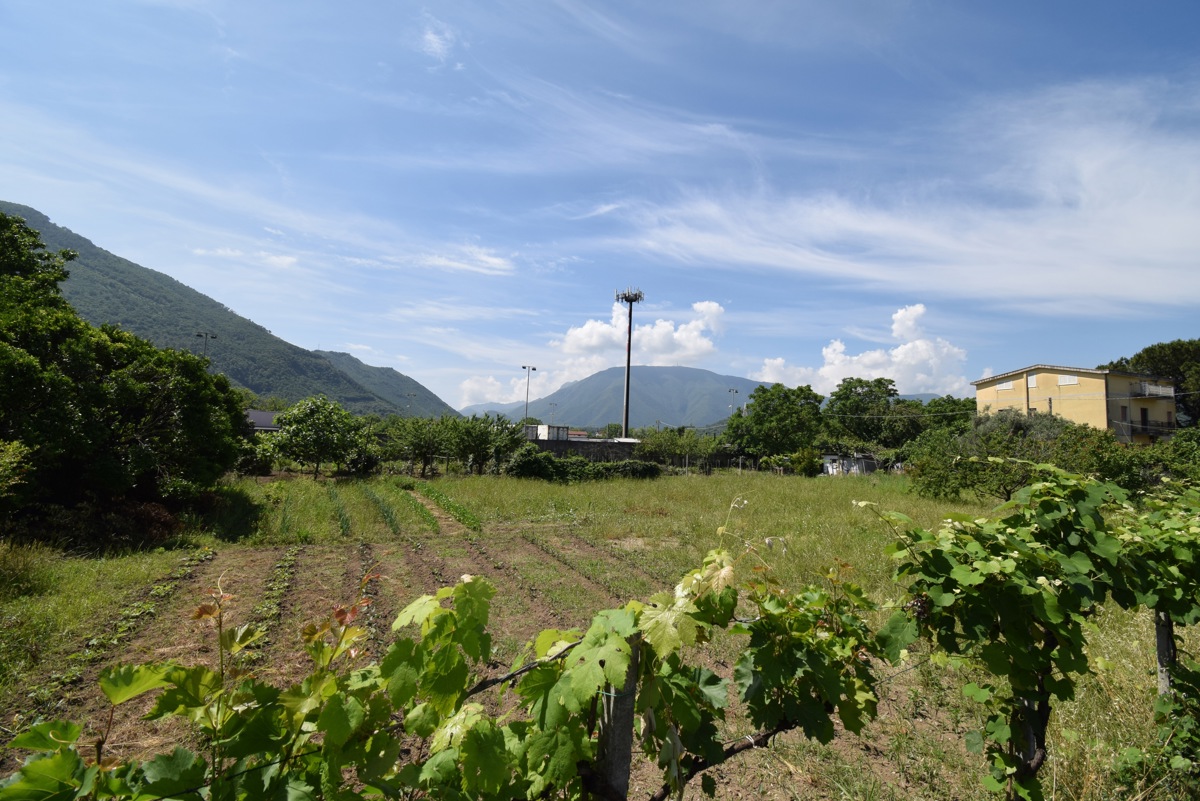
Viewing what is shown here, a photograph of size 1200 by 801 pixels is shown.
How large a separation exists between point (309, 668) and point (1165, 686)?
20.8 ft

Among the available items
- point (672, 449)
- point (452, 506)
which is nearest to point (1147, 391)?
point (672, 449)

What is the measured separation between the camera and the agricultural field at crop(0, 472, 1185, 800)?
10.7ft

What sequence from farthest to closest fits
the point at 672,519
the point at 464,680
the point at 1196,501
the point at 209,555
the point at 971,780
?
the point at 672,519 → the point at 209,555 → the point at 971,780 → the point at 1196,501 → the point at 464,680

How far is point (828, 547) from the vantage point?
8875 mm

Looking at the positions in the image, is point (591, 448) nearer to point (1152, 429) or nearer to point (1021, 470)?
point (1021, 470)

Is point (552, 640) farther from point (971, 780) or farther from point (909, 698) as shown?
point (909, 698)

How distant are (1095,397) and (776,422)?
18008mm

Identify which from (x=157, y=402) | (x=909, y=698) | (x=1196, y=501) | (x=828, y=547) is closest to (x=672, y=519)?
(x=828, y=547)

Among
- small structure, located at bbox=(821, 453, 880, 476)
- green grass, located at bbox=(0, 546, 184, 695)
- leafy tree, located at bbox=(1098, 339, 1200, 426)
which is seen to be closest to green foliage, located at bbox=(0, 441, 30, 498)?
green grass, located at bbox=(0, 546, 184, 695)

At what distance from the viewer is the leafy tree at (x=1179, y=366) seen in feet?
130

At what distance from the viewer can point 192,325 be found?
14612 cm

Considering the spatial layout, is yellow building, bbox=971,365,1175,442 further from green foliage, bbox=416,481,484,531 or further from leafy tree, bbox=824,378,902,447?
green foliage, bbox=416,481,484,531

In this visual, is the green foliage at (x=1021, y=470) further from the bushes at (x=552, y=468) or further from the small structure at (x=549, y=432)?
the small structure at (x=549, y=432)

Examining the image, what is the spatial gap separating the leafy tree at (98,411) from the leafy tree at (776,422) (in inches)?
1381
